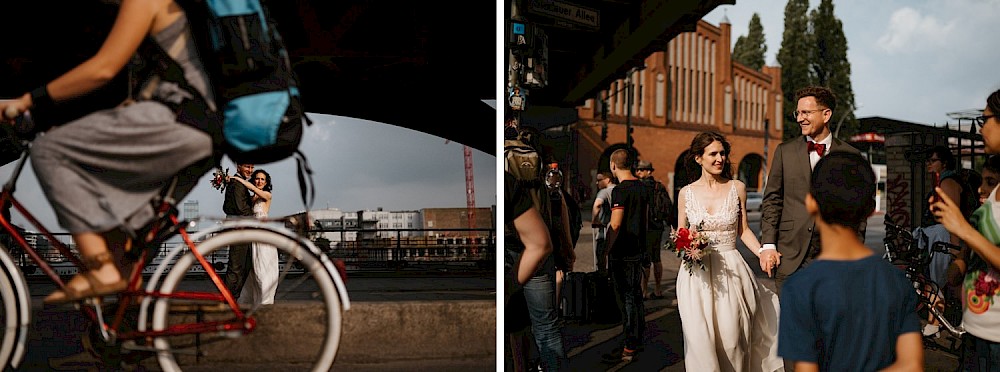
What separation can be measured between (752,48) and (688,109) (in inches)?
580

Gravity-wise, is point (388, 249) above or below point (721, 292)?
above

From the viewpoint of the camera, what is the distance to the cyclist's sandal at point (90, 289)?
8.30 feet

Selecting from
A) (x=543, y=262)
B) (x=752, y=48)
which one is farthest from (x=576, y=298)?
(x=752, y=48)

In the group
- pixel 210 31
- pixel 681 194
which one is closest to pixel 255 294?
pixel 210 31

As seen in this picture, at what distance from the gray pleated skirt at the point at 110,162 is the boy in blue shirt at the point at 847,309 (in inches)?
74.4

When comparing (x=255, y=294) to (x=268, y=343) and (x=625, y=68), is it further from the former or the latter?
(x=625, y=68)

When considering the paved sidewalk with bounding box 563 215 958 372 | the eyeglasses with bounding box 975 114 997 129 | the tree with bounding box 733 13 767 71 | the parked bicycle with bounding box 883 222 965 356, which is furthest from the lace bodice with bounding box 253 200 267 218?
the tree with bounding box 733 13 767 71

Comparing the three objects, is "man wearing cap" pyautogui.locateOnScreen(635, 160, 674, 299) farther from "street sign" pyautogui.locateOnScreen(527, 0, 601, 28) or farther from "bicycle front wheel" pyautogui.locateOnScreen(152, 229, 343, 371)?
"bicycle front wheel" pyautogui.locateOnScreen(152, 229, 343, 371)

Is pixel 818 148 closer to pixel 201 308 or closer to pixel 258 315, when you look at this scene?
pixel 258 315

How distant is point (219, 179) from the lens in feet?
8.60

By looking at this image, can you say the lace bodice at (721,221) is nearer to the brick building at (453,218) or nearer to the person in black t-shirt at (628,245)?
the person in black t-shirt at (628,245)

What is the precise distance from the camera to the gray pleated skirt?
2.52 metres

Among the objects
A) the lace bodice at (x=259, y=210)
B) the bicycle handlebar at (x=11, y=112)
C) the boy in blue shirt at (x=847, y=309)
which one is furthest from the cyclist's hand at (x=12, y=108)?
the boy in blue shirt at (x=847, y=309)

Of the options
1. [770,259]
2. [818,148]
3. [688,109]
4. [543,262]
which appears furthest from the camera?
[688,109]
